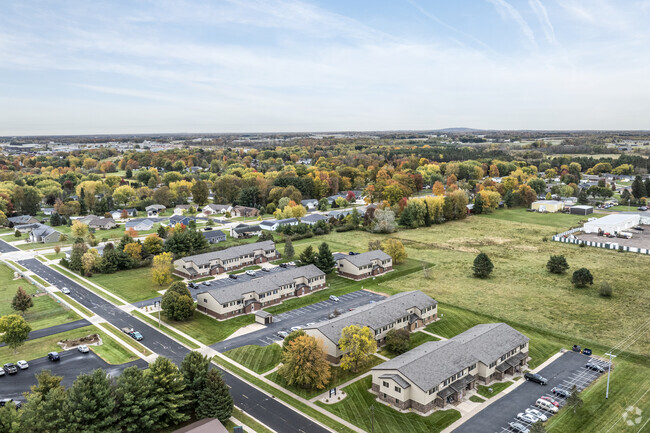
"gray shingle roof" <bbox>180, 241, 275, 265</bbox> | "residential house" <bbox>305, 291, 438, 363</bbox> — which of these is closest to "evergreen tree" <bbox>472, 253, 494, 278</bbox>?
"residential house" <bbox>305, 291, 438, 363</bbox>

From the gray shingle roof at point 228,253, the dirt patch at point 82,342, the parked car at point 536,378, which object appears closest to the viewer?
the parked car at point 536,378

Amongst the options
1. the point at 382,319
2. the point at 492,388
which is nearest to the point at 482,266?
the point at 382,319

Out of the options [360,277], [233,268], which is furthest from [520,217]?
[233,268]

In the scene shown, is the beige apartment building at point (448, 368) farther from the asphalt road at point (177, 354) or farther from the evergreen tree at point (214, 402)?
the evergreen tree at point (214, 402)

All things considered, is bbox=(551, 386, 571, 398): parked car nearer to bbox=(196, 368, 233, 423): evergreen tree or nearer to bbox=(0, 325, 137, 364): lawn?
bbox=(196, 368, 233, 423): evergreen tree

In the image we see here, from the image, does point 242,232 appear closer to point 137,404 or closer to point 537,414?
point 137,404

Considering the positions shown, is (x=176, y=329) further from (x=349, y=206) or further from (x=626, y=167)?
(x=626, y=167)

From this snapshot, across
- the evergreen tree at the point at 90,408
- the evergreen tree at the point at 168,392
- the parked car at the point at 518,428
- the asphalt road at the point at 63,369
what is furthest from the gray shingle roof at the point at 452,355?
the asphalt road at the point at 63,369
